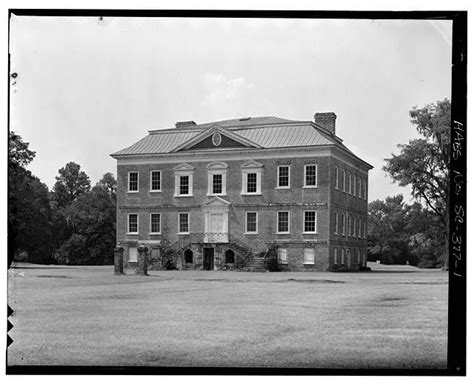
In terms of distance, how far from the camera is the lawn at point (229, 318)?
11.0 metres

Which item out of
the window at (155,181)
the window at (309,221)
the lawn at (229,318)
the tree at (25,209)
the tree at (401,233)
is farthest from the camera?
the window at (155,181)

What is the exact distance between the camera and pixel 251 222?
11.9 m

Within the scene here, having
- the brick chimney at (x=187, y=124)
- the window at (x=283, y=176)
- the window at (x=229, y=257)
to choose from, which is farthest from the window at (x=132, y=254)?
the window at (x=283, y=176)

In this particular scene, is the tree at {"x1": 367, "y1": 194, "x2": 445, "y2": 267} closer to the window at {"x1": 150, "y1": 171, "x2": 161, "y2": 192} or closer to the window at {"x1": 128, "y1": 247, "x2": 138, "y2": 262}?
the window at {"x1": 150, "y1": 171, "x2": 161, "y2": 192}

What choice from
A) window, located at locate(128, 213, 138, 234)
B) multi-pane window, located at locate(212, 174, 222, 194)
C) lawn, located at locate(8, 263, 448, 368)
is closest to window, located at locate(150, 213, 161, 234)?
window, located at locate(128, 213, 138, 234)

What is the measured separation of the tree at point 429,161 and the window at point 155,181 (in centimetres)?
275

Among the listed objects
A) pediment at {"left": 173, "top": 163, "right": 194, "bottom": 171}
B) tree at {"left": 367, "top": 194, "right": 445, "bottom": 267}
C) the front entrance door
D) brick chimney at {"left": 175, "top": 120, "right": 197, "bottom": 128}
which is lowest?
the front entrance door

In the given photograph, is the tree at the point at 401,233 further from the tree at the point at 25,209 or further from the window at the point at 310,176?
the tree at the point at 25,209

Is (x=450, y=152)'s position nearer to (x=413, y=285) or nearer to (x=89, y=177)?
(x=413, y=285)

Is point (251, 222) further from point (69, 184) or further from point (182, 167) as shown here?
point (69, 184)

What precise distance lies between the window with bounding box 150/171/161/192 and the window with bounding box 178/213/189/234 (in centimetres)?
43

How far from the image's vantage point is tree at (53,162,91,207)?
11664 mm

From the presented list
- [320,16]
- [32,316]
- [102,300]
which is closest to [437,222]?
[320,16]

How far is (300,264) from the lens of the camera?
11836 millimetres
